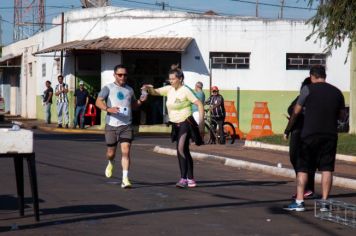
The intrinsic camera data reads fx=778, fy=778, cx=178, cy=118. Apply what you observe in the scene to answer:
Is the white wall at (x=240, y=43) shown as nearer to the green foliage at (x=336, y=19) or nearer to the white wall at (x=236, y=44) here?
the white wall at (x=236, y=44)

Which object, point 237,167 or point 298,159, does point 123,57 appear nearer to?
point 237,167

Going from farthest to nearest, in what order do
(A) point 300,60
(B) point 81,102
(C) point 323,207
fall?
(A) point 300,60 → (B) point 81,102 → (C) point 323,207

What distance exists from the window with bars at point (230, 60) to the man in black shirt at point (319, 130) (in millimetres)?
22454

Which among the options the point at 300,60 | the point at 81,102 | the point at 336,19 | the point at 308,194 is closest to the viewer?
the point at 308,194

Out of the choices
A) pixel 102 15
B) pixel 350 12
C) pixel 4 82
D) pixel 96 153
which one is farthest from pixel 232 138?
pixel 4 82

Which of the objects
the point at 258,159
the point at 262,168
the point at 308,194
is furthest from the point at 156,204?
the point at 258,159

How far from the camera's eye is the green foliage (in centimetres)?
1639

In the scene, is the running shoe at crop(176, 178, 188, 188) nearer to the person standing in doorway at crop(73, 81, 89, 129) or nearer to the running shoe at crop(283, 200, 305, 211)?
the running shoe at crop(283, 200, 305, 211)

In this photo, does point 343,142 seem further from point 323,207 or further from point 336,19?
point 323,207

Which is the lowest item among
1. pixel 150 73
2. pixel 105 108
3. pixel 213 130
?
pixel 213 130

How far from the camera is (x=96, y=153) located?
19859mm

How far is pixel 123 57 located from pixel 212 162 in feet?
53.3

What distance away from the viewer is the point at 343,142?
65.7 ft

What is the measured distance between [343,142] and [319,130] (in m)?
10.1
